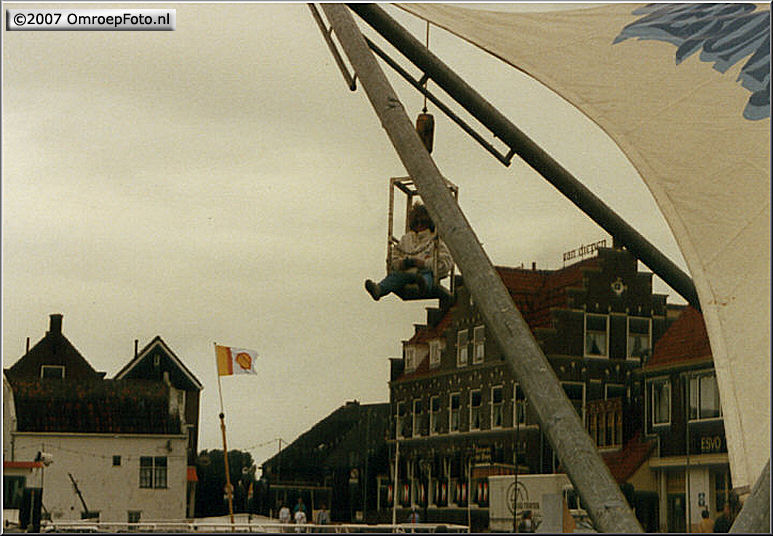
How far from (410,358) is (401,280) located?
659 centimetres

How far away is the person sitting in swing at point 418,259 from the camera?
30.4ft

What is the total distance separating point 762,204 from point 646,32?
1604mm

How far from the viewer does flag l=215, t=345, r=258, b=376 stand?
16.0m

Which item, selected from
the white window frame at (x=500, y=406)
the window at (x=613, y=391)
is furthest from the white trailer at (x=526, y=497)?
the window at (x=613, y=391)

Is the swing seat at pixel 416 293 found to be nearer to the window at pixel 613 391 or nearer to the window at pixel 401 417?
the window at pixel 613 391

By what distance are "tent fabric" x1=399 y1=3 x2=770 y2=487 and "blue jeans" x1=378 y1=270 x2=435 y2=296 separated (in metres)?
2.40

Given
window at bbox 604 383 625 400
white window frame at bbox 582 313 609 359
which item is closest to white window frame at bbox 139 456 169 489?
window at bbox 604 383 625 400

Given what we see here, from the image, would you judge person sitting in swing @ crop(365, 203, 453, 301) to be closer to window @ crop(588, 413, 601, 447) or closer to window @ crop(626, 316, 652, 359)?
window @ crop(588, 413, 601, 447)

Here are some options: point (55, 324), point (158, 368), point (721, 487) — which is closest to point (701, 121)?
point (721, 487)

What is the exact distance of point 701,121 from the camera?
20.6 ft

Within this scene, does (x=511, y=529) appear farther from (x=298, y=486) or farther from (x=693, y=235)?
(x=693, y=235)

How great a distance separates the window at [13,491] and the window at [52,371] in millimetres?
1330

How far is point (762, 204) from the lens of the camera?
570cm

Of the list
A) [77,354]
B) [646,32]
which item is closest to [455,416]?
[77,354]
